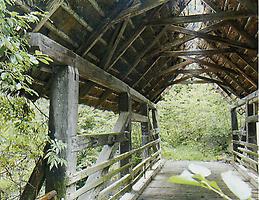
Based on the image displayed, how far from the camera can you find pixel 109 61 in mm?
3826

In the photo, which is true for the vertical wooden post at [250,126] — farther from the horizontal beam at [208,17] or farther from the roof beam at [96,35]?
the roof beam at [96,35]

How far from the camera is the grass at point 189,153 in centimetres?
1149

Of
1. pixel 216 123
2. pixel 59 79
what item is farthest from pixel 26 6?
pixel 216 123

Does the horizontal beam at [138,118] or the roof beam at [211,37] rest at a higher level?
the roof beam at [211,37]

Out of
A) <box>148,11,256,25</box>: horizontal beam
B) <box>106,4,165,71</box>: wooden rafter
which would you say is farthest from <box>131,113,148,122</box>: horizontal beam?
<box>148,11,256,25</box>: horizontal beam

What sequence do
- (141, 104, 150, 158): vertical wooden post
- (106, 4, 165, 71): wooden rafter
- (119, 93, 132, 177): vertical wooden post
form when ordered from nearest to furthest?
(106, 4, 165, 71): wooden rafter < (119, 93, 132, 177): vertical wooden post < (141, 104, 150, 158): vertical wooden post

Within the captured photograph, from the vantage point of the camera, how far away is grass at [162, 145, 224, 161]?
1149 centimetres

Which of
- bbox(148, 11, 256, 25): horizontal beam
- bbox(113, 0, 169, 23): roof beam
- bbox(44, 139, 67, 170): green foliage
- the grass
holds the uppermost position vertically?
bbox(148, 11, 256, 25): horizontal beam

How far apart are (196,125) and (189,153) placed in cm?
143

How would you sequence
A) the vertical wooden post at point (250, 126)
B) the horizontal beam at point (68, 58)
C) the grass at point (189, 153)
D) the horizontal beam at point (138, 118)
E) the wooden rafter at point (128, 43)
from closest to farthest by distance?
the horizontal beam at point (68, 58)
the wooden rafter at point (128, 43)
the horizontal beam at point (138, 118)
the vertical wooden post at point (250, 126)
the grass at point (189, 153)

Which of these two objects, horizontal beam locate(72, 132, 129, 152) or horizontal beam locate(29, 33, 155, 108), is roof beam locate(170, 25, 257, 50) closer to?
horizontal beam locate(29, 33, 155, 108)

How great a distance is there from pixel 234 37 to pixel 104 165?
3.73 metres

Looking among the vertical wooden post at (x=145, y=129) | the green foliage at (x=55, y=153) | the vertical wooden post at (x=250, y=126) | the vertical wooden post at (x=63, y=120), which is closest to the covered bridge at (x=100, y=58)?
the vertical wooden post at (x=63, y=120)

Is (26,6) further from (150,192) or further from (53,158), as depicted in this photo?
(150,192)
